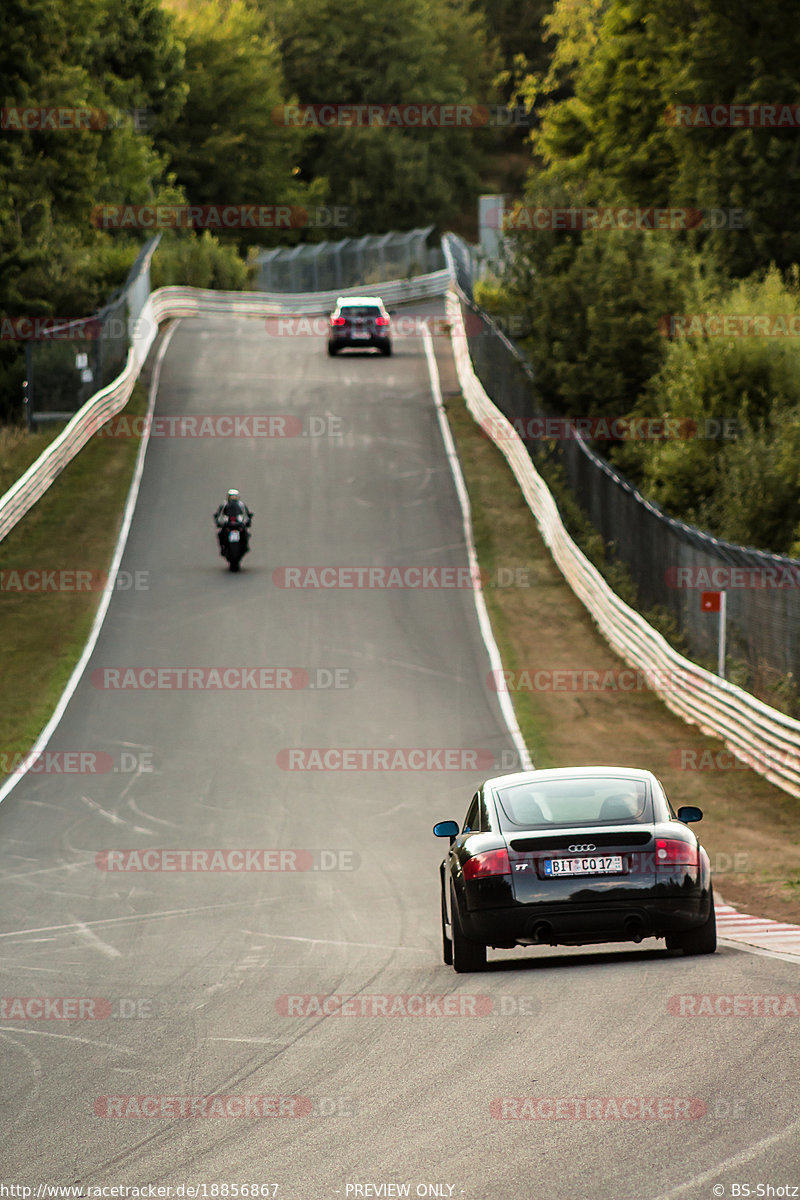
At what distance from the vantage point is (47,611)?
28.2m

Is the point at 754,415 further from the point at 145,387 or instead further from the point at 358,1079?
the point at 358,1079

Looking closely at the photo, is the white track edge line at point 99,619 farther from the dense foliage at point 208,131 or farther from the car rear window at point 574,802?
the dense foliage at point 208,131

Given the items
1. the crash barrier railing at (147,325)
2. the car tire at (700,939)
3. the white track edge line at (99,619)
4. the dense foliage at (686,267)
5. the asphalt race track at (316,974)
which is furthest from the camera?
the crash barrier railing at (147,325)

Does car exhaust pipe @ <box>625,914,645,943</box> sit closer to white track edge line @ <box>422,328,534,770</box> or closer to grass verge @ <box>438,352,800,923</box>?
grass verge @ <box>438,352,800,923</box>

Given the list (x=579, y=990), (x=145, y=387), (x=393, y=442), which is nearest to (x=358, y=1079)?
(x=579, y=990)

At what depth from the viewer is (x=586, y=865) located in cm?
948

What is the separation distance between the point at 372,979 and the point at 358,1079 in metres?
2.81

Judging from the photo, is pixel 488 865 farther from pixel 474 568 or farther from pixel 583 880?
pixel 474 568

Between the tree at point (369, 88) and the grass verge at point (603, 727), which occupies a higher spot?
the tree at point (369, 88)

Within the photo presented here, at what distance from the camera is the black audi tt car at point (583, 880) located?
9453mm

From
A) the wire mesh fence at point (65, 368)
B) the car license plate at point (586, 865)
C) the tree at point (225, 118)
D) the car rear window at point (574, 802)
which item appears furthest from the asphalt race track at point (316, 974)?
the tree at point (225, 118)

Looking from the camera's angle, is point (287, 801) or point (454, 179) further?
point (454, 179)

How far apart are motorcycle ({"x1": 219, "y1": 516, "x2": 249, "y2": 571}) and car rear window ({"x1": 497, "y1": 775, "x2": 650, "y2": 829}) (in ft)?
65.2

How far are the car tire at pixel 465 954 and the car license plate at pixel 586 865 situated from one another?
807mm
